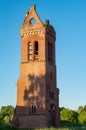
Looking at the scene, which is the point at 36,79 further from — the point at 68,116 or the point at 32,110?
the point at 68,116

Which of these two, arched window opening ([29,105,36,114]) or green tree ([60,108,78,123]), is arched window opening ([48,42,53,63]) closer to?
arched window opening ([29,105,36,114])

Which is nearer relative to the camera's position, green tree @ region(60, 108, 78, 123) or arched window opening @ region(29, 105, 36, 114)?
arched window opening @ region(29, 105, 36, 114)

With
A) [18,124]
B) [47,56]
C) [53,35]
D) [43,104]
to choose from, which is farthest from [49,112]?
[53,35]

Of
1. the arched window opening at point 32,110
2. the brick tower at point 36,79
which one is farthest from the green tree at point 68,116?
the arched window opening at point 32,110

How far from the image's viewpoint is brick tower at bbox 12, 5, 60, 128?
47781 mm

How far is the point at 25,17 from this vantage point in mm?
53531

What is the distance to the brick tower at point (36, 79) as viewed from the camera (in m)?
47.8

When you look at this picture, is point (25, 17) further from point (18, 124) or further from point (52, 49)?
point (18, 124)

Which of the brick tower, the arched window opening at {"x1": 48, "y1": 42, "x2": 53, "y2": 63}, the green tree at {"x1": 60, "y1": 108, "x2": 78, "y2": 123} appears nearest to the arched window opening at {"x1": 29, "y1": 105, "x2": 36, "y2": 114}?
the brick tower

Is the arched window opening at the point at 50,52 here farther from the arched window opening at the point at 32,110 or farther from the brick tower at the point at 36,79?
the arched window opening at the point at 32,110

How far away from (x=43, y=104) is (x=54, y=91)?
4.84 meters

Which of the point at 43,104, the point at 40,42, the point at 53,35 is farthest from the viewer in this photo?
the point at 53,35

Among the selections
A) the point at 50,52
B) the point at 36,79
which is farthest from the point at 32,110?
Answer: the point at 50,52

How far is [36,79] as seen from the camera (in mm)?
48844
